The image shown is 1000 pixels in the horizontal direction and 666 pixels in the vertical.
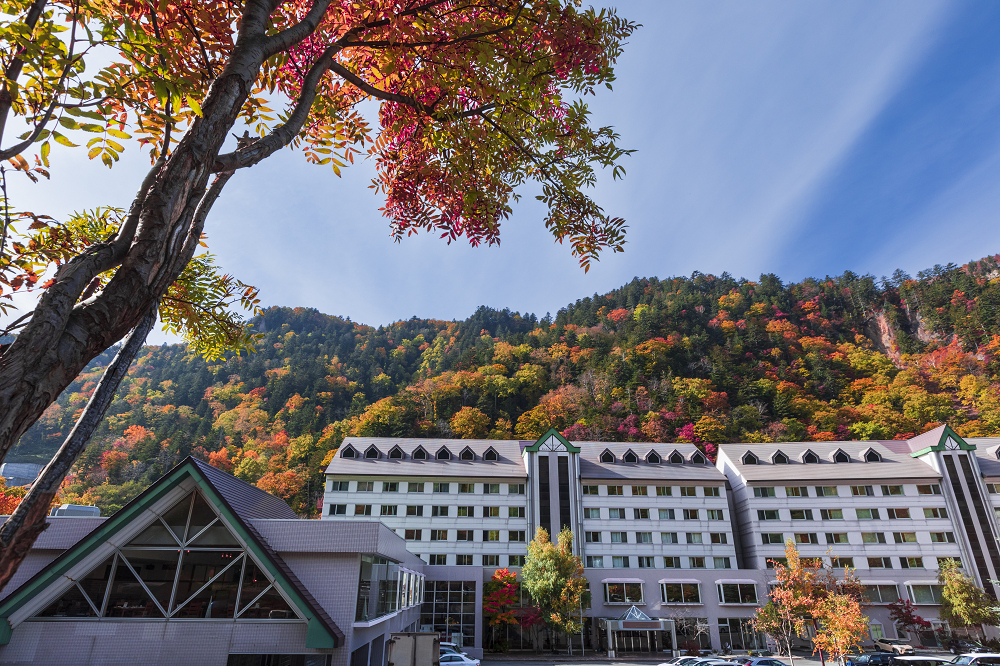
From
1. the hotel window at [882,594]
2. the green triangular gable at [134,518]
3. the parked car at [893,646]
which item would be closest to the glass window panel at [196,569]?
the green triangular gable at [134,518]

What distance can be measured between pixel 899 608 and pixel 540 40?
164ft

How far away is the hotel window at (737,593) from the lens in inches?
1545

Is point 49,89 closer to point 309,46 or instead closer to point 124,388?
point 309,46

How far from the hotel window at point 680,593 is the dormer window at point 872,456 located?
20215 mm

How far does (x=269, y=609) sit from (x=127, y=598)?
349 cm

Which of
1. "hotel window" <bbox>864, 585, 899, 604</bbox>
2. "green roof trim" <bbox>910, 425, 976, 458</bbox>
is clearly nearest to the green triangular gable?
"hotel window" <bbox>864, 585, 899, 604</bbox>

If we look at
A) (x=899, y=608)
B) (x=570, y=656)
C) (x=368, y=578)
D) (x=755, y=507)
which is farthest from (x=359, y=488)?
(x=899, y=608)

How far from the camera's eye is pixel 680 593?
130ft

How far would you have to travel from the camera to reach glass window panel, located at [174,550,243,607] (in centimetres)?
1279

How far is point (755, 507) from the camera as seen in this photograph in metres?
43.5

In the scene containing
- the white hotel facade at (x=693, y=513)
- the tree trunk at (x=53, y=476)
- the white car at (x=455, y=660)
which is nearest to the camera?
the tree trunk at (x=53, y=476)

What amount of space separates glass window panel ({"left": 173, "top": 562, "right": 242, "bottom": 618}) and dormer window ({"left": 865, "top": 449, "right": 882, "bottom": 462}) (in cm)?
5153

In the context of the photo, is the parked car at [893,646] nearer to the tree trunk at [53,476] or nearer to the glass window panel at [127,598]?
the glass window panel at [127,598]

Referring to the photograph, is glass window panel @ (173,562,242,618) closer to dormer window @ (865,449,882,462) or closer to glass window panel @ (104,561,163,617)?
glass window panel @ (104,561,163,617)
